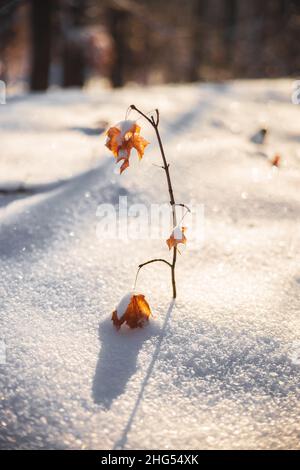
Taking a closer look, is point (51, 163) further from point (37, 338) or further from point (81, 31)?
point (81, 31)

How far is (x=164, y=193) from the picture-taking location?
2.42 m

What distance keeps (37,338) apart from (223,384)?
66cm

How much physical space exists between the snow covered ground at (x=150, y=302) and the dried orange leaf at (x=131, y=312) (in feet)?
0.14

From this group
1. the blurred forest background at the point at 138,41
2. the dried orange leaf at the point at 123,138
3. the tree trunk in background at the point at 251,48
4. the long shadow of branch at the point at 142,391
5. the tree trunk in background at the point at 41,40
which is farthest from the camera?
the tree trunk in background at the point at 251,48

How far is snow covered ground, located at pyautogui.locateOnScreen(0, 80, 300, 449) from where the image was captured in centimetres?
115

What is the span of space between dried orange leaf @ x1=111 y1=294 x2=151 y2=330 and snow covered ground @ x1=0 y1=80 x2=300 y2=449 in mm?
42

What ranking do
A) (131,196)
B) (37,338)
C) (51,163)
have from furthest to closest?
(51,163) → (131,196) → (37,338)

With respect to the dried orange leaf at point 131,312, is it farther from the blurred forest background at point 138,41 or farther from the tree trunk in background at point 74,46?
the tree trunk in background at point 74,46

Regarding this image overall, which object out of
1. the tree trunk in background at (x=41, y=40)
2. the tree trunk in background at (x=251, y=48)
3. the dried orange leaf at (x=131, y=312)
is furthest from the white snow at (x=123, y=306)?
the tree trunk in background at (x=251, y=48)

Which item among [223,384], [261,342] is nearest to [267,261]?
[261,342]

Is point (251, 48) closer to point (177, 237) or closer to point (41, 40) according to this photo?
point (41, 40)

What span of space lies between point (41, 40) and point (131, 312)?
5.79 m

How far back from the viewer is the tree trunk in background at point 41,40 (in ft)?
19.2

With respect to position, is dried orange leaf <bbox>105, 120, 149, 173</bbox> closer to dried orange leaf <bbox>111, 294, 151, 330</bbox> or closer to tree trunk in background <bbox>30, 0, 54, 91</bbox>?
dried orange leaf <bbox>111, 294, 151, 330</bbox>
